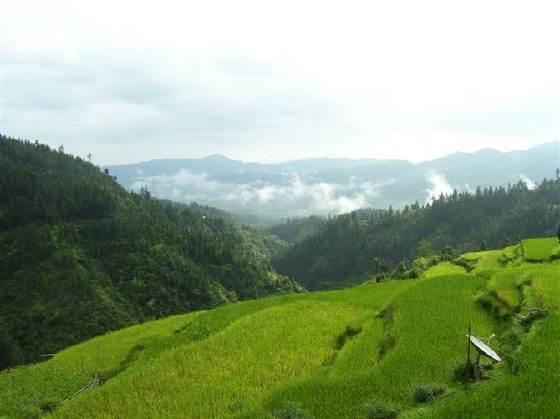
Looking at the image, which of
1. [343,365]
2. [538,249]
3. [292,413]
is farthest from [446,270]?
[292,413]

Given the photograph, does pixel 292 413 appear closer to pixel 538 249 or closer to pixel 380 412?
pixel 380 412

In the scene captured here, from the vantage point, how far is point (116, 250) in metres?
150

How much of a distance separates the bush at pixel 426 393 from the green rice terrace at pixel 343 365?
29mm

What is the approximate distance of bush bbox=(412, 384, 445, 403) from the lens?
15.0m

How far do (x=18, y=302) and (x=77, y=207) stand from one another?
2112 inches

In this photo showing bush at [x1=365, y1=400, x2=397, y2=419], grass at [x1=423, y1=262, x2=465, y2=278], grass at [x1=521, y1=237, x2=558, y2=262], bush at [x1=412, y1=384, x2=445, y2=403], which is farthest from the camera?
grass at [x1=423, y1=262, x2=465, y2=278]

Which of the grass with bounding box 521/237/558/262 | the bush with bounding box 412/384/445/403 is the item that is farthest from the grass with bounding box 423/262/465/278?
the bush with bounding box 412/384/445/403

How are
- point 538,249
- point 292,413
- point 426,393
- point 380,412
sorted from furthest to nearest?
point 538,249
point 426,393
point 292,413
point 380,412

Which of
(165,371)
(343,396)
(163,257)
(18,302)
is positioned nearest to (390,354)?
(343,396)

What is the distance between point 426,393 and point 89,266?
13453 cm

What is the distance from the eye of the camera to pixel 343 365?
66.5 feet

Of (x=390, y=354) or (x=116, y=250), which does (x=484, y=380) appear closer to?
(x=390, y=354)

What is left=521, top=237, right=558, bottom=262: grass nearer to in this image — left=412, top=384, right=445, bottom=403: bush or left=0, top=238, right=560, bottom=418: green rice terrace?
left=0, top=238, right=560, bottom=418: green rice terrace

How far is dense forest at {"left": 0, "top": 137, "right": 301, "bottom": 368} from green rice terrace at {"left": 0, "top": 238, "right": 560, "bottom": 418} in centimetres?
6392
